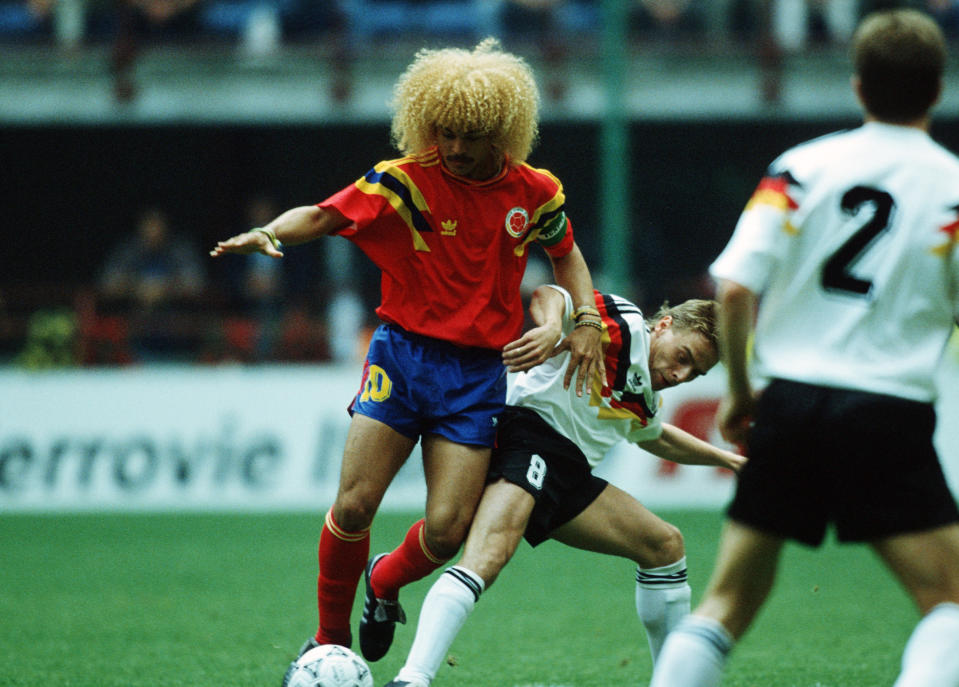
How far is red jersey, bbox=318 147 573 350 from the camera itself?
4.17m

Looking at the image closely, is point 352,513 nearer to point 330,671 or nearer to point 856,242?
point 330,671

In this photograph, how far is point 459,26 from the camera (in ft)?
52.2

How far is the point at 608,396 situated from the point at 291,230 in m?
1.27

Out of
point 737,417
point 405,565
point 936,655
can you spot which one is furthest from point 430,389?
point 936,655

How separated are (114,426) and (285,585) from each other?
4.65 meters

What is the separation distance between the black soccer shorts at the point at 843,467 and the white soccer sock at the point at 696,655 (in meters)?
0.28

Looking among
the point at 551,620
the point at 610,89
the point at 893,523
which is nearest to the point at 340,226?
the point at 893,523

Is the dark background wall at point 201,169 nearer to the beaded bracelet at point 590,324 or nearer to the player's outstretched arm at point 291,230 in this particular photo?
the beaded bracelet at point 590,324

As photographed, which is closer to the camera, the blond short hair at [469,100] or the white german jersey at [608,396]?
the blond short hair at [469,100]

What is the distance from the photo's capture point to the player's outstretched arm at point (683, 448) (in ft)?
14.8

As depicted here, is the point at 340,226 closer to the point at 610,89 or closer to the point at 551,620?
the point at 551,620

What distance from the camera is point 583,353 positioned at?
423cm

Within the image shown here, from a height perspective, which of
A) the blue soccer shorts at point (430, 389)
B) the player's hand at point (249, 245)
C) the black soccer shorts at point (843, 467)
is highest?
the player's hand at point (249, 245)

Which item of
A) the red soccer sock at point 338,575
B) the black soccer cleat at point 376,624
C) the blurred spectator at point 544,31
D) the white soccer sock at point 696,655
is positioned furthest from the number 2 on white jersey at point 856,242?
the blurred spectator at point 544,31
